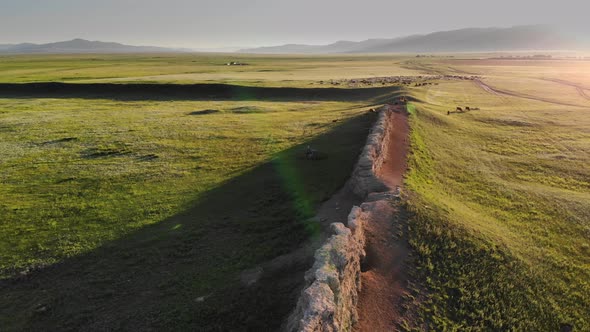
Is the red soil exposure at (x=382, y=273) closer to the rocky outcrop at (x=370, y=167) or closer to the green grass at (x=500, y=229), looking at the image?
the green grass at (x=500, y=229)

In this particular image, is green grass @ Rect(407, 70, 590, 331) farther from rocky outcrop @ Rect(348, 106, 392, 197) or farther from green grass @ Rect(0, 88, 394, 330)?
green grass @ Rect(0, 88, 394, 330)

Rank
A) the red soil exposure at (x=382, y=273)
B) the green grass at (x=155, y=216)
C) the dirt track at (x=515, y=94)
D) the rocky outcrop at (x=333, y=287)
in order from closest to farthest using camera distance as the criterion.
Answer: the rocky outcrop at (x=333, y=287) → the red soil exposure at (x=382, y=273) → the green grass at (x=155, y=216) → the dirt track at (x=515, y=94)

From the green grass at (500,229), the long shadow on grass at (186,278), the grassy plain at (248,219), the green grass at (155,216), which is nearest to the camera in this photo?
the long shadow on grass at (186,278)

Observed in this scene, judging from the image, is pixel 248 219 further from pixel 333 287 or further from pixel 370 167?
pixel 333 287

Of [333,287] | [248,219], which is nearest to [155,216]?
[248,219]

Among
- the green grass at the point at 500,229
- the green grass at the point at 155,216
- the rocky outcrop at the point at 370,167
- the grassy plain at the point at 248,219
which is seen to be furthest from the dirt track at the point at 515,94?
the rocky outcrop at the point at 370,167

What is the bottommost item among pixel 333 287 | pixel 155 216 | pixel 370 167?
pixel 155 216

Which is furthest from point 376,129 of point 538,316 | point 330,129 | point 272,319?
point 272,319
